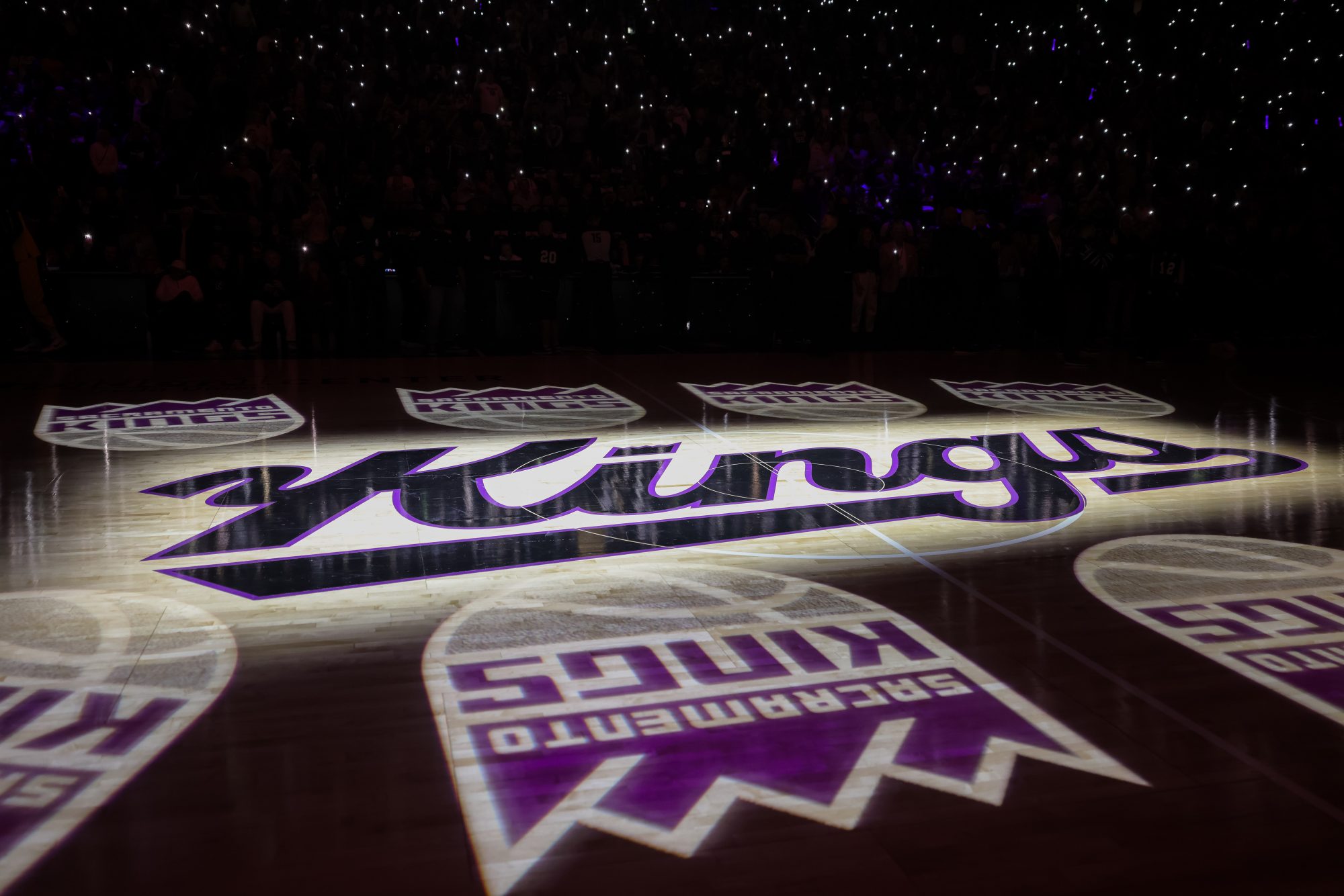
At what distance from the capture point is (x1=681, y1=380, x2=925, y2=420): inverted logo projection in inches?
326

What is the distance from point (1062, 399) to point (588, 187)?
587 centimetres

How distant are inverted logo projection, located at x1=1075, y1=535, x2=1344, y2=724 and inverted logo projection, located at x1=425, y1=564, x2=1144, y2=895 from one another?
940 mm

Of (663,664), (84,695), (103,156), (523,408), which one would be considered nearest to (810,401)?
(523,408)

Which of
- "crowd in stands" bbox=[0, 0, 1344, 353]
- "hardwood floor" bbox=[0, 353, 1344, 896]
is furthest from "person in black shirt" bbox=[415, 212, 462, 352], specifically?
"hardwood floor" bbox=[0, 353, 1344, 896]

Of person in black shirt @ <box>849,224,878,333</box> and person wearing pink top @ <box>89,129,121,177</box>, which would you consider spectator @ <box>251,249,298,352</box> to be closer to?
person wearing pink top @ <box>89,129,121,177</box>

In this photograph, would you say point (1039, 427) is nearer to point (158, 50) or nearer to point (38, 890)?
point (38, 890)

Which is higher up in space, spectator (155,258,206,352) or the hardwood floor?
spectator (155,258,206,352)

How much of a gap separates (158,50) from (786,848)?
13.5 metres

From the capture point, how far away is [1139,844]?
261cm

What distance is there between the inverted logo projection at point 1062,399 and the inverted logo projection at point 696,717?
5.08 metres

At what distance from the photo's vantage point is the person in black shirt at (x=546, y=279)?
11.4m

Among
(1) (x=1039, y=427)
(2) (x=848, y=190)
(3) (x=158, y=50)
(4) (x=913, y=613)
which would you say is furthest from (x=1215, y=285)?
(3) (x=158, y=50)

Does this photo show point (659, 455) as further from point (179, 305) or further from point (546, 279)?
point (179, 305)

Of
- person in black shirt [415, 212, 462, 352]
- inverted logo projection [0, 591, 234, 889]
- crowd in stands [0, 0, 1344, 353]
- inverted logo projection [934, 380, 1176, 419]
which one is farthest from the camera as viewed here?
person in black shirt [415, 212, 462, 352]
